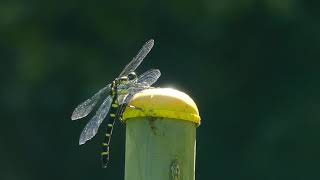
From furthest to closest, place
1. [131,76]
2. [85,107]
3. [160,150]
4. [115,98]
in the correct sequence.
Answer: [85,107], [131,76], [115,98], [160,150]

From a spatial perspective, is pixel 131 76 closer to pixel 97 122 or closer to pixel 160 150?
pixel 97 122

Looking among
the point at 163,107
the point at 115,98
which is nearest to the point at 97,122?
the point at 115,98

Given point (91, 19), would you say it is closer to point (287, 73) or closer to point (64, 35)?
point (64, 35)

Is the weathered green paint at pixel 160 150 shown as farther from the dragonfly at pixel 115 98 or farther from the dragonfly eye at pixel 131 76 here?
the dragonfly eye at pixel 131 76

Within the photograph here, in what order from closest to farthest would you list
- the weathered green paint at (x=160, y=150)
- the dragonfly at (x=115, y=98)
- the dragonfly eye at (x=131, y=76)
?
the weathered green paint at (x=160, y=150), the dragonfly at (x=115, y=98), the dragonfly eye at (x=131, y=76)

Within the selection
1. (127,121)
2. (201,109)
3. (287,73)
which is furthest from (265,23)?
(127,121)

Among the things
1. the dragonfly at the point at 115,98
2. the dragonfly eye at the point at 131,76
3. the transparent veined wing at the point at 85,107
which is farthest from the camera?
the transparent veined wing at the point at 85,107

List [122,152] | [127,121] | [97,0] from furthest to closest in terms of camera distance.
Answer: [97,0] → [122,152] → [127,121]

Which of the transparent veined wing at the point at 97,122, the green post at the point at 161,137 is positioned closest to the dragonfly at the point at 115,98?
the transparent veined wing at the point at 97,122
